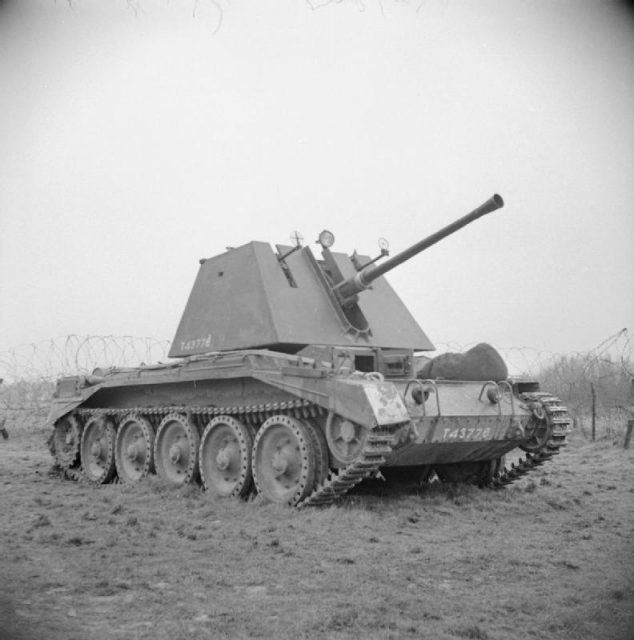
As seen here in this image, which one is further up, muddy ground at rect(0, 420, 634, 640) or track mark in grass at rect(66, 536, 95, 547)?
track mark in grass at rect(66, 536, 95, 547)

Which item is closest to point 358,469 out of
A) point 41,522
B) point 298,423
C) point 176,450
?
point 298,423

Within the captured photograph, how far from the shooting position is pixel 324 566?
233 inches

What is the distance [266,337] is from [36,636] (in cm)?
627

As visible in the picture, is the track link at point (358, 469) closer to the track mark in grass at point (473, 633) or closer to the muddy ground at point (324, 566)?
the muddy ground at point (324, 566)

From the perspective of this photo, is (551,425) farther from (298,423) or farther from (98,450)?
(98,450)

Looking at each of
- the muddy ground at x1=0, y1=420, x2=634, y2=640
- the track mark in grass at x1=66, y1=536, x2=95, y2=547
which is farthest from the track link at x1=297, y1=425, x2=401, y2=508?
the track mark in grass at x1=66, y1=536, x2=95, y2=547

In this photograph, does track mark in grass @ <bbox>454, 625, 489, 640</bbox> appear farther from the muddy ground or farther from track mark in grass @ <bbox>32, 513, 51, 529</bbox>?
track mark in grass @ <bbox>32, 513, 51, 529</bbox>

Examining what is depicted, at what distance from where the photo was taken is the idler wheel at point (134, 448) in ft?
38.3

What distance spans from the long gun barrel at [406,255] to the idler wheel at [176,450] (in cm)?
288

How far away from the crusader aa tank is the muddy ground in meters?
0.57

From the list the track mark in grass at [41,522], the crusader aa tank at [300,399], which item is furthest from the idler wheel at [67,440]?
the track mark in grass at [41,522]

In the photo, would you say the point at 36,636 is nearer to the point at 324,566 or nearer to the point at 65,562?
the point at 65,562

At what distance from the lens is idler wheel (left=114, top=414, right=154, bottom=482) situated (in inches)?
459

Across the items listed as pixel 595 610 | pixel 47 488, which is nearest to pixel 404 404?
pixel 595 610
